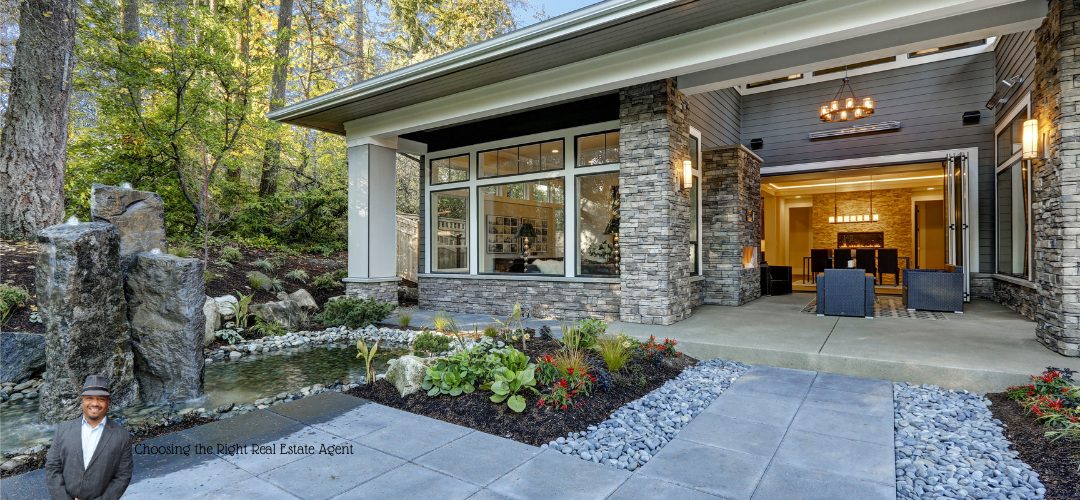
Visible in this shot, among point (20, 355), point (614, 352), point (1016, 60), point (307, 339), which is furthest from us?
point (1016, 60)

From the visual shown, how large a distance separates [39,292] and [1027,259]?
980 cm

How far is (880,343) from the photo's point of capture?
459cm

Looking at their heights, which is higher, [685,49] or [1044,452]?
[685,49]

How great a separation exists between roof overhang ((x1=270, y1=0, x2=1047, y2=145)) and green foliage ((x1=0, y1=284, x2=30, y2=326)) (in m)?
3.67

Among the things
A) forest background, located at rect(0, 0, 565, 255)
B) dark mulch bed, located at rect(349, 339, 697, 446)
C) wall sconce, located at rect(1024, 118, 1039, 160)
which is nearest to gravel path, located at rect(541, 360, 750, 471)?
dark mulch bed, located at rect(349, 339, 697, 446)

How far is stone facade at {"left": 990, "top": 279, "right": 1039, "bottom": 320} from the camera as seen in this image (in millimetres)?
5727

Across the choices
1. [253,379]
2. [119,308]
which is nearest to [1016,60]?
[253,379]

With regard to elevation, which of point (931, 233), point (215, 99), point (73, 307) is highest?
point (215, 99)

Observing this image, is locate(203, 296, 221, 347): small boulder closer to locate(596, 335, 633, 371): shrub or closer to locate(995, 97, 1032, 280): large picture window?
locate(596, 335, 633, 371): shrub

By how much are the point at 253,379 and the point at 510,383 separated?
2.55 metres

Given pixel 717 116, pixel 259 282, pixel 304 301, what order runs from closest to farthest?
pixel 304 301 → pixel 259 282 → pixel 717 116

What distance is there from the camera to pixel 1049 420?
110 inches

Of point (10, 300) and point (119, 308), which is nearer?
point (119, 308)

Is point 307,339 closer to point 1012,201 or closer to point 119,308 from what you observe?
point 119,308
